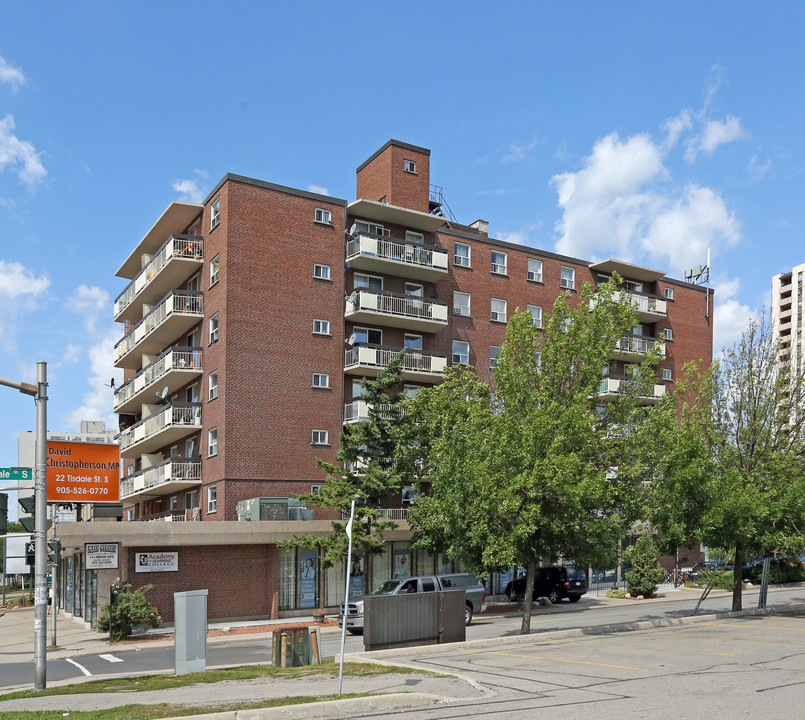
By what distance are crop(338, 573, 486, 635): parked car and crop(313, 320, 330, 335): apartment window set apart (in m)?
13.5

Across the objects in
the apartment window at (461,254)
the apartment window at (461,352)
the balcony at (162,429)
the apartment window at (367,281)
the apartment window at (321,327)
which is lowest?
the balcony at (162,429)

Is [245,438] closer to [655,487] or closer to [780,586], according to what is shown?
[655,487]

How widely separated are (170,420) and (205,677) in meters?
25.4

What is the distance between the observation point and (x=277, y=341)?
40.9 meters

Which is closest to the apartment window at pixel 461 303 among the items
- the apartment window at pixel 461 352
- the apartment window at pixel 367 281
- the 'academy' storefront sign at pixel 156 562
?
the apartment window at pixel 461 352

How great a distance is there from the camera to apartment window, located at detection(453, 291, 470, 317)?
47.6 m

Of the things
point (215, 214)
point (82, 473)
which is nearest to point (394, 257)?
point (215, 214)

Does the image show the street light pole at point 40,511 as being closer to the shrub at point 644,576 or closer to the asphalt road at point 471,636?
the asphalt road at point 471,636

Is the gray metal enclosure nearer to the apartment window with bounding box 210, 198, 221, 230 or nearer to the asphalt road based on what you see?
the asphalt road

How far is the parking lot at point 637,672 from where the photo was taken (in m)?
12.9

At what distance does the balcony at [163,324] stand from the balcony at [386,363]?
25.9ft

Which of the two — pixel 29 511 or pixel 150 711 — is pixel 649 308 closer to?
pixel 29 511

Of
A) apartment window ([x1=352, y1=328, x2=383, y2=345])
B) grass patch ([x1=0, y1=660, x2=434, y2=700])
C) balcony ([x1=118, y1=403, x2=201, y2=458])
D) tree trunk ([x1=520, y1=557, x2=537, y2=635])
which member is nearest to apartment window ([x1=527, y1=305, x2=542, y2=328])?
apartment window ([x1=352, y1=328, x2=383, y2=345])

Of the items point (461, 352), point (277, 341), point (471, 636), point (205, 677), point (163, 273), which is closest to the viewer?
point (205, 677)
